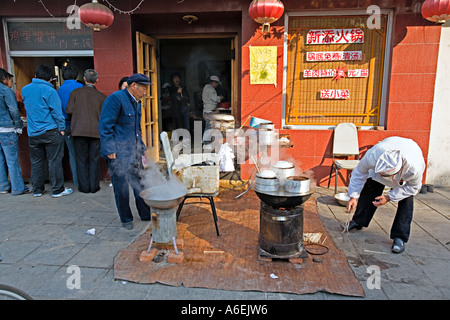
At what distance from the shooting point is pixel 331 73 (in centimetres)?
657

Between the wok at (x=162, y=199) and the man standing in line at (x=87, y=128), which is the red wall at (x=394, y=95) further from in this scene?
the wok at (x=162, y=199)

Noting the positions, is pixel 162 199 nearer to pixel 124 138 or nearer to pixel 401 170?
pixel 124 138

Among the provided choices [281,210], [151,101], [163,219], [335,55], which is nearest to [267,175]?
[281,210]

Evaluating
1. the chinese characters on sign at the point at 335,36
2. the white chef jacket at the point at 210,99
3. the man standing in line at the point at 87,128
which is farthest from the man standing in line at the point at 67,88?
the chinese characters on sign at the point at 335,36

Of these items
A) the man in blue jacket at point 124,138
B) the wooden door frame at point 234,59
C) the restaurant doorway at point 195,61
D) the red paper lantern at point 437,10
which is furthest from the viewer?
the restaurant doorway at point 195,61

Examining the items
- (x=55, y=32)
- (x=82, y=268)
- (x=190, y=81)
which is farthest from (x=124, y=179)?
(x=190, y=81)

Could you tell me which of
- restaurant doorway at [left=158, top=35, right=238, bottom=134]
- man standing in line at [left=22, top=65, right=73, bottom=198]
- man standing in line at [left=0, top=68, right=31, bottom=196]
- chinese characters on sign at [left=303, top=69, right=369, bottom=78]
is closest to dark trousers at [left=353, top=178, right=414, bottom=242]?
chinese characters on sign at [left=303, top=69, right=369, bottom=78]

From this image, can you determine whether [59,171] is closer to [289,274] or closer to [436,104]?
[289,274]

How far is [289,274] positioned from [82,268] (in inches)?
89.8

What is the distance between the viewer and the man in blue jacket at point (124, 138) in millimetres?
4441

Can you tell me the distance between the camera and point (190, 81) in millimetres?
12664

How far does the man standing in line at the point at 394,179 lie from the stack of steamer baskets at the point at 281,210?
0.80 meters

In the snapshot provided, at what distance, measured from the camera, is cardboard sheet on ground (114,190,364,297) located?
3.32 m
